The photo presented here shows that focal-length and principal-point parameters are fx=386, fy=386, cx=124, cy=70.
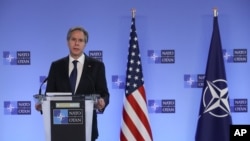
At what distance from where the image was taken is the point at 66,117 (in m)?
Result: 2.26

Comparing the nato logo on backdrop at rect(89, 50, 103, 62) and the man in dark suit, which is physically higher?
the nato logo on backdrop at rect(89, 50, 103, 62)

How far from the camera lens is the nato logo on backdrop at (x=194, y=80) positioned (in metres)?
4.85

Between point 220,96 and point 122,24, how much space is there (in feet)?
4.91

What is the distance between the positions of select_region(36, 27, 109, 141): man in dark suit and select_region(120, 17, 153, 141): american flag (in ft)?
5.62

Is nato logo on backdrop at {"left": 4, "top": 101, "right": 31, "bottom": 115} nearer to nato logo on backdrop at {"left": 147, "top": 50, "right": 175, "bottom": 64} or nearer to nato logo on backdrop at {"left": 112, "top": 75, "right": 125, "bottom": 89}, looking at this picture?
nato logo on backdrop at {"left": 112, "top": 75, "right": 125, "bottom": 89}

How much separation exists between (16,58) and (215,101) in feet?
8.30

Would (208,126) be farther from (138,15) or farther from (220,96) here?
(138,15)

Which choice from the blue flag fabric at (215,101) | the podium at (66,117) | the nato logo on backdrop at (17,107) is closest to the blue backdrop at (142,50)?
the nato logo on backdrop at (17,107)

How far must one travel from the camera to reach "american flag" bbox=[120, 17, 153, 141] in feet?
15.0

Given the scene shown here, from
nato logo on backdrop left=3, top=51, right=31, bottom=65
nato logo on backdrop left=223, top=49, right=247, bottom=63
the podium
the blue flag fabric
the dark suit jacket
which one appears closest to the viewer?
the podium

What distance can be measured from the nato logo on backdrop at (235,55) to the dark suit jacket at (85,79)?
2.40 metres

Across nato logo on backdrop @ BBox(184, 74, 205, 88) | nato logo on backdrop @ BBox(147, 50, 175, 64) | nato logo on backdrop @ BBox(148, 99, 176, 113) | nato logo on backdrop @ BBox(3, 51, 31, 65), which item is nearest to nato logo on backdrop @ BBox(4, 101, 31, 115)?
nato logo on backdrop @ BBox(3, 51, 31, 65)

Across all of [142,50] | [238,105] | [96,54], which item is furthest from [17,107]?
[238,105]

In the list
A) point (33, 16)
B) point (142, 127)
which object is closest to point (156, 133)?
point (142, 127)
